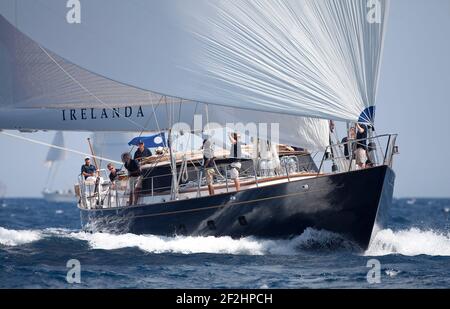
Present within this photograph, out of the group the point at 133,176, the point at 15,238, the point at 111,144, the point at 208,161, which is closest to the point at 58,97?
the point at 133,176

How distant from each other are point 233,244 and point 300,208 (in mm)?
1700

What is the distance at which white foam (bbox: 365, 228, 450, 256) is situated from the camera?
2027cm

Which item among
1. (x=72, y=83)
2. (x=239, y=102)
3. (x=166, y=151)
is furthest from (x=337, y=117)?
(x=72, y=83)

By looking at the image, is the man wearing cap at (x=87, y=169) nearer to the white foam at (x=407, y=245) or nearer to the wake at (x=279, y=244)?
the wake at (x=279, y=244)

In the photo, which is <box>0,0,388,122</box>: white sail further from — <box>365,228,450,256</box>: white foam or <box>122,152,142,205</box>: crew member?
<box>122,152,142,205</box>: crew member

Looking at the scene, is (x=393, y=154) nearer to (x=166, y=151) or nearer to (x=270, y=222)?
(x=270, y=222)

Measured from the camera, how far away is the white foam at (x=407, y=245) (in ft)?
66.5

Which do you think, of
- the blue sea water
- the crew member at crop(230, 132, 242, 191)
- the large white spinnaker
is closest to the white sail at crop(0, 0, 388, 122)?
the crew member at crop(230, 132, 242, 191)

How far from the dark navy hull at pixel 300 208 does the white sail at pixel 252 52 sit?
1836mm

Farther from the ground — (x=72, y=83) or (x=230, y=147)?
(x=72, y=83)

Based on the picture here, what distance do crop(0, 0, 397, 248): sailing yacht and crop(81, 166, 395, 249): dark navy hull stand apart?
22mm

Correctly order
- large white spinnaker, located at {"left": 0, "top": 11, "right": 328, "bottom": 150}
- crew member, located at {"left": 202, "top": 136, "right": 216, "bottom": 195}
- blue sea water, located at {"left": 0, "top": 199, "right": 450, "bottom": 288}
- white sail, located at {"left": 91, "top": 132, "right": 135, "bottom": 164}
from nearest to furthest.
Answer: blue sea water, located at {"left": 0, "top": 199, "right": 450, "bottom": 288} < crew member, located at {"left": 202, "top": 136, "right": 216, "bottom": 195} < large white spinnaker, located at {"left": 0, "top": 11, "right": 328, "bottom": 150} < white sail, located at {"left": 91, "top": 132, "right": 135, "bottom": 164}

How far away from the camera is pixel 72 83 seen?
24.6 meters
